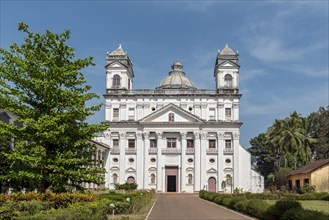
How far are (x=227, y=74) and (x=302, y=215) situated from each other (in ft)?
176

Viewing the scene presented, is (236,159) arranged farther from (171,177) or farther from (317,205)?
(317,205)

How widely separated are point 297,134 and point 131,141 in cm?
2712

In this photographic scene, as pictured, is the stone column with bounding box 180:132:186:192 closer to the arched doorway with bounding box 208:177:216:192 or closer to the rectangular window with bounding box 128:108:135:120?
the arched doorway with bounding box 208:177:216:192

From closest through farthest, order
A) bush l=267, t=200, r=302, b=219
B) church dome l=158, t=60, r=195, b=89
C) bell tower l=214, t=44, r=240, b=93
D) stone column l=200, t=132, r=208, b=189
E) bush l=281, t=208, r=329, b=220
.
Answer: bush l=281, t=208, r=329, b=220
bush l=267, t=200, r=302, b=219
stone column l=200, t=132, r=208, b=189
bell tower l=214, t=44, r=240, b=93
church dome l=158, t=60, r=195, b=89

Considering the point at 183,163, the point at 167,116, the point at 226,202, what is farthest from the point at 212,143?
the point at 226,202

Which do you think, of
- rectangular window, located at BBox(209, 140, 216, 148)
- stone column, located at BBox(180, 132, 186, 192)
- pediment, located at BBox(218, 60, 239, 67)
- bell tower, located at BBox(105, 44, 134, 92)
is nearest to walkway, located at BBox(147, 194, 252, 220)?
stone column, located at BBox(180, 132, 186, 192)

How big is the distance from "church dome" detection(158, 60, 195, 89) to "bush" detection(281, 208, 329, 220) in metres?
53.4

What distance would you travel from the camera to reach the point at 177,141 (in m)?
65.7

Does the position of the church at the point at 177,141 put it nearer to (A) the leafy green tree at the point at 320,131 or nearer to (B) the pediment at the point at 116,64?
(B) the pediment at the point at 116,64

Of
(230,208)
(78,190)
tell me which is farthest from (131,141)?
(78,190)

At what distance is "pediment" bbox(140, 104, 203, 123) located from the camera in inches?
2542

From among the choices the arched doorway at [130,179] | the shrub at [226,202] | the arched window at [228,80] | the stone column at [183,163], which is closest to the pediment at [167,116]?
the stone column at [183,163]

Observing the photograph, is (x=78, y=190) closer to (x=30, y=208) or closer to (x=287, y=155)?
(x=30, y=208)

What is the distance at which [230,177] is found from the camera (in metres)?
64.5
